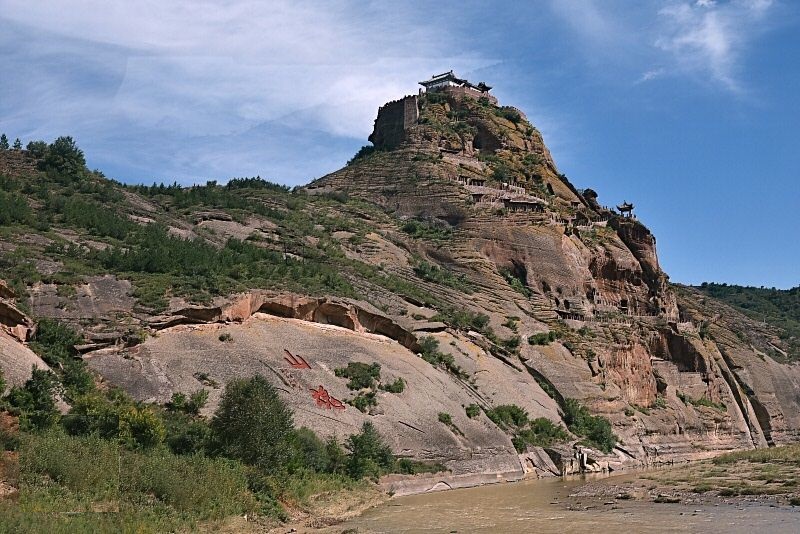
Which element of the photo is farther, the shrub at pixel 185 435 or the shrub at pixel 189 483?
the shrub at pixel 185 435

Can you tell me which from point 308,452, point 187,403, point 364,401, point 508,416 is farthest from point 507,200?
point 187,403

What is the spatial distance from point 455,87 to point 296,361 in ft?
217

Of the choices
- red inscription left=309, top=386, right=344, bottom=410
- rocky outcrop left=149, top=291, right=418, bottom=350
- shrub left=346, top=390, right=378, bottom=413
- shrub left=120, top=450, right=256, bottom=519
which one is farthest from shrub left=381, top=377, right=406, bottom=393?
shrub left=120, top=450, right=256, bottom=519

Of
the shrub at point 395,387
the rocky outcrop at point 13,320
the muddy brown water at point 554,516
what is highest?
the rocky outcrop at point 13,320

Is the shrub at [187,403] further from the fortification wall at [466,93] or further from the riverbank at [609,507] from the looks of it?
the fortification wall at [466,93]

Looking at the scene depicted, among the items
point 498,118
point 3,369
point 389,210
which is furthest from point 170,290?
point 498,118

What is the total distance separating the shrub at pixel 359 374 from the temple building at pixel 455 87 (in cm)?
6156

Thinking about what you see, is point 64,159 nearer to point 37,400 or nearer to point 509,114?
point 37,400

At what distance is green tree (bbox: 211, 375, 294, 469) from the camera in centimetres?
2877

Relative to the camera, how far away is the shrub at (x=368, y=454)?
33.7 metres

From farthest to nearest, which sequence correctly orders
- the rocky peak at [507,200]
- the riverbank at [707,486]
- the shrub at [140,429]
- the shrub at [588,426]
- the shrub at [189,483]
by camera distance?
the rocky peak at [507,200]
the shrub at [588,426]
the riverbank at [707,486]
the shrub at [140,429]
the shrub at [189,483]

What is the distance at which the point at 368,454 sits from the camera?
34.9m

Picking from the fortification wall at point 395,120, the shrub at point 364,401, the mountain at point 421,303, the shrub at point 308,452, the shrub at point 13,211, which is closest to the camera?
the shrub at point 308,452

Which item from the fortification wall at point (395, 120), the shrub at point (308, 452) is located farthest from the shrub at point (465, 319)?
the fortification wall at point (395, 120)
